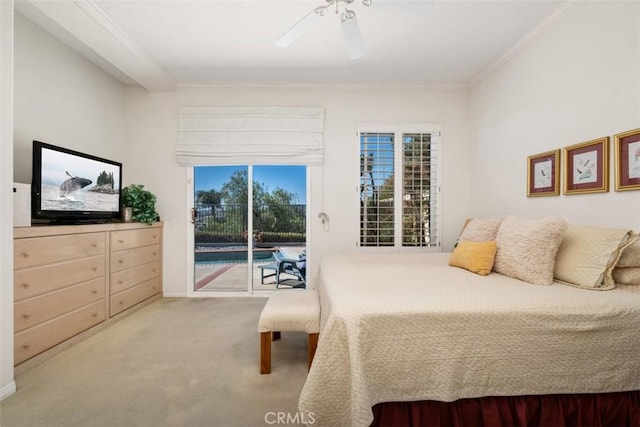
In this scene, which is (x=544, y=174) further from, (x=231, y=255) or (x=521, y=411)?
(x=231, y=255)

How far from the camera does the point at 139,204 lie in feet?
10.4

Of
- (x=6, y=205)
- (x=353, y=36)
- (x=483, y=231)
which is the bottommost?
(x=483, y=231)

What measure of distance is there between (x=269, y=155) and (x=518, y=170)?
105 inches

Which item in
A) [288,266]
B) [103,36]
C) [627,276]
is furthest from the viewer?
[288,266]

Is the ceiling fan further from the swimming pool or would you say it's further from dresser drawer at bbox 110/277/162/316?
dresser drawer at bbox 110/277/162/316

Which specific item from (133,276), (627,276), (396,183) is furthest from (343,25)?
(133,276)

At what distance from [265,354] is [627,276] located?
214 centimetres

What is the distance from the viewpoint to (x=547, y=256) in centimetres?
171

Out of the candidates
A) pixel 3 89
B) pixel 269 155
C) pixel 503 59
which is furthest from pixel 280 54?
pixel 503 59

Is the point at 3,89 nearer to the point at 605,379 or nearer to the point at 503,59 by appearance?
the point at 605,379

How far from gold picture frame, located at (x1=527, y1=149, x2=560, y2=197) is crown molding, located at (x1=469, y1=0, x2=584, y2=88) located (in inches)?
40.5

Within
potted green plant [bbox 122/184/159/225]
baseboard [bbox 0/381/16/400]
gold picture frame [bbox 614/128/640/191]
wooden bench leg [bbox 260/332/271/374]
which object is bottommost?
baseboard [bbox 0/381/16/400]

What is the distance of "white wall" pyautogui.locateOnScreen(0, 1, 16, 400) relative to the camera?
1.61 m

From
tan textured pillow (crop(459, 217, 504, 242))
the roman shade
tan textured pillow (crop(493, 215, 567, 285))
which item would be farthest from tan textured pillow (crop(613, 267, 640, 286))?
the roman shade
